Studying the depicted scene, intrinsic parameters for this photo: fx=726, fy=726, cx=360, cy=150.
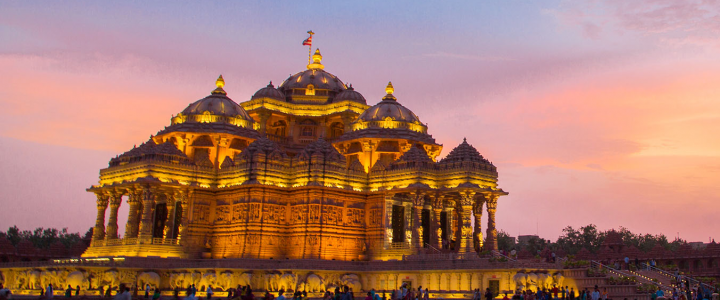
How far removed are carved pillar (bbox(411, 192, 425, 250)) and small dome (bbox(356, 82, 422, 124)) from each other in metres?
8.52

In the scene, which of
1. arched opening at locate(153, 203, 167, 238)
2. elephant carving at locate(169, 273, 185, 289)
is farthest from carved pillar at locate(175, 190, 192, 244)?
elephant carving at locate(169, 273, 185, 289)

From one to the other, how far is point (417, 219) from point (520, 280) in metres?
9.36

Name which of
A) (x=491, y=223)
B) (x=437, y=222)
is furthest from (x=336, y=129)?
(x=491, y=223)

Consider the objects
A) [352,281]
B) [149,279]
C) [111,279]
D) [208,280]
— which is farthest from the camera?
[352,281]

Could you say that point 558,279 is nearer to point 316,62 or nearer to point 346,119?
point 346,119

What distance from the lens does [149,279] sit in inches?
1369

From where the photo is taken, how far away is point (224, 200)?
40969 millimetres

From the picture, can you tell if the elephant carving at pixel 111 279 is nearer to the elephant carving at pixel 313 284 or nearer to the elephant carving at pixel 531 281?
the elephant carving at pixel 313 284

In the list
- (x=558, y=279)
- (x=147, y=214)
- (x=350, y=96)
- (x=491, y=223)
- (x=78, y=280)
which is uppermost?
(x=350, y=96)

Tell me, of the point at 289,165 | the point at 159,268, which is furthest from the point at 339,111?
the point at 159,268

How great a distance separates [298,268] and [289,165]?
8.07m

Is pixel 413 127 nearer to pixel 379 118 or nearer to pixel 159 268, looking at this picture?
pixel 379 118

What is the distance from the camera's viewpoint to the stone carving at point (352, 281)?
117 ft

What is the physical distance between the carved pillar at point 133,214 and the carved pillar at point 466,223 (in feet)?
58.2
